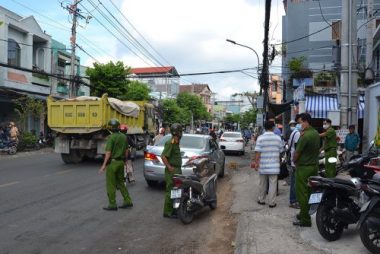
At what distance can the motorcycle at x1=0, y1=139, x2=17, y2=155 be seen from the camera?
23.9 metres

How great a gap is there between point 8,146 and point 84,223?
694 inches

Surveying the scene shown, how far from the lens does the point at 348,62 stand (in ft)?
Result: 36.5

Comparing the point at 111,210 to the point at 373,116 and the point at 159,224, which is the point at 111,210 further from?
the point at 373,116

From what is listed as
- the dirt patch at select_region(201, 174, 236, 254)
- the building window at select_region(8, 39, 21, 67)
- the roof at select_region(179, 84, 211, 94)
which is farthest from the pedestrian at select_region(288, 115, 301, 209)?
the roof at select_region(179, 84, 211, 94)

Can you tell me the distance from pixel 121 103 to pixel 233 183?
726 centimetres

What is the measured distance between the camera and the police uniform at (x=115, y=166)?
30.6 ft

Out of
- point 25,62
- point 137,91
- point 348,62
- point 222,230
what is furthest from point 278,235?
point 137,91

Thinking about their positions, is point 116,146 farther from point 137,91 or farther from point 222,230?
point 137,91

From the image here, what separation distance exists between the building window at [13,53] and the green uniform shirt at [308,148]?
26.6m

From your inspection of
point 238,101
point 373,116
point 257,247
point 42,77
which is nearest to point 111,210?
point 257,247

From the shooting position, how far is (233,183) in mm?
14328

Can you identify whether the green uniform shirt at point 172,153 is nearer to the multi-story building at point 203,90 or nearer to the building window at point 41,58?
the building window at point 41,58

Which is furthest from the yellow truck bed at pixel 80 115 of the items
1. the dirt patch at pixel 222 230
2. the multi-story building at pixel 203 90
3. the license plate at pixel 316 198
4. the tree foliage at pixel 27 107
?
the multi-story building at pixel 203 90

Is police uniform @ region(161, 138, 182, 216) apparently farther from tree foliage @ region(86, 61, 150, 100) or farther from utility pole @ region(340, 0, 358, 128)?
tree foliage @ region(86, 61, 150, 100)
